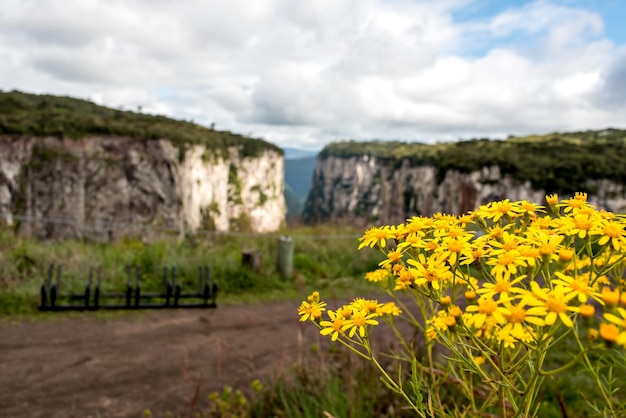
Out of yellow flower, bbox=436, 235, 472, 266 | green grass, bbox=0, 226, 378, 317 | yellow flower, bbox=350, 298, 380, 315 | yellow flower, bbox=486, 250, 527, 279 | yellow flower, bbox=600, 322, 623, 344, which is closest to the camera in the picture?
yellow flower, bbox=600, 322, 623, 344

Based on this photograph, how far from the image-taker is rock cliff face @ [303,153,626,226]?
38.2m

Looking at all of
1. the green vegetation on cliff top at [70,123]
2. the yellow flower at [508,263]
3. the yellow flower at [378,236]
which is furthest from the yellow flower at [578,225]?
A: the green vegetation on cliff top at [70,123]

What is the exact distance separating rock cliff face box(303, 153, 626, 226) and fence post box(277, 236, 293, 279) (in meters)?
3.17

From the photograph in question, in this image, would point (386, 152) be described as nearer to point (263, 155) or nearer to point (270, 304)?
point (263, 155)

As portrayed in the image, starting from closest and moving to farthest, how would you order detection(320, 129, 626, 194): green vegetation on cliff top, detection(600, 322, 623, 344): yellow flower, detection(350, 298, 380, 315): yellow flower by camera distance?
detection(600, 322, 623, 344): yellow flower < detection(350, 298, 380, 315): yellow flower < detection(320, 129, 626, 194): green vegetation on cliff top

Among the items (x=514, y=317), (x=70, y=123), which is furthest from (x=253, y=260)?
(x=70, y=123)

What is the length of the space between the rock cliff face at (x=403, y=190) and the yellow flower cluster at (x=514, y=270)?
1.96m

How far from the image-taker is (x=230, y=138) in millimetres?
66062

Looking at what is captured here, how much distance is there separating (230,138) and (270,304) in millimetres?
60377

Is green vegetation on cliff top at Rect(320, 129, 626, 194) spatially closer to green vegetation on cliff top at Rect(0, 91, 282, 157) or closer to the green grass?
green vegetation on cliff top at Rect(0, 91, 282, 157)

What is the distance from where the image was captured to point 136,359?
5512 mm

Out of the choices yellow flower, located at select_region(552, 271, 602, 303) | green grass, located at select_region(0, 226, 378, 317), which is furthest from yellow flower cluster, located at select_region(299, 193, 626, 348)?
green grass, located at select_region(0, 226, 378, 317)

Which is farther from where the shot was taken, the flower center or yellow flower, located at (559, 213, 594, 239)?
yellow flower, located at (559, 213, 594, 239)

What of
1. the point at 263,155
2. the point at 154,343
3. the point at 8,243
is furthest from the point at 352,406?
the point at 263,155
